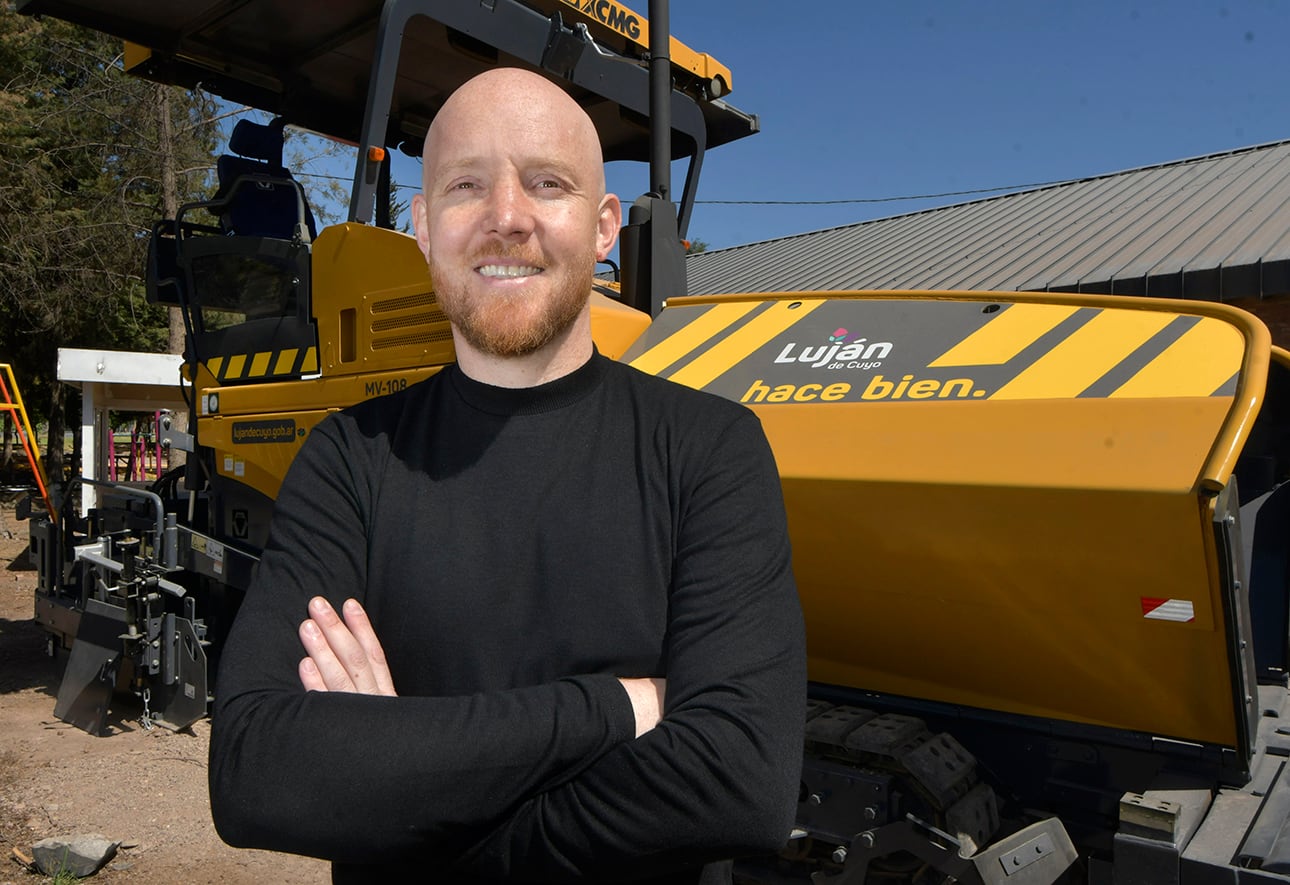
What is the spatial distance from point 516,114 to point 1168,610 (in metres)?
1.72

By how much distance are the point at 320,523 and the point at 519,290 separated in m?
0.45

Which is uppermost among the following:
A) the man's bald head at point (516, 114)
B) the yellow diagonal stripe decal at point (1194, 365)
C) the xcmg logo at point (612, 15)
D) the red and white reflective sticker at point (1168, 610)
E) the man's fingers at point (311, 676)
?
the xcmg logo at point (612, 15)

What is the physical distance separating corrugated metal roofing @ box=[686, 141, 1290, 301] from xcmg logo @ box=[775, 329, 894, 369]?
6.21 meters

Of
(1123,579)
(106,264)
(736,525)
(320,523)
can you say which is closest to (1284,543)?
(1123,579)

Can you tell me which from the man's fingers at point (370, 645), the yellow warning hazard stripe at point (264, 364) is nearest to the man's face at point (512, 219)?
the man's fingers at point (370, 645)

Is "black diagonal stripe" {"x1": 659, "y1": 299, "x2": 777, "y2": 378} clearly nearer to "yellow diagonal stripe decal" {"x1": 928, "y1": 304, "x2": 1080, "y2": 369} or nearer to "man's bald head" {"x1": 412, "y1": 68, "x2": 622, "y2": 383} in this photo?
"yellow diagonal stripe decal" {"x1": 928, "y1": 304, "x2": 1080, "y2": 369}

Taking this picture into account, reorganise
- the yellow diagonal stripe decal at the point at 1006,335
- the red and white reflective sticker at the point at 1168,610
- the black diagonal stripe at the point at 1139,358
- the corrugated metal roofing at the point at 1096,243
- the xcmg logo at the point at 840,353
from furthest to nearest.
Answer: the corrugated metal roofing at the point at 1096,243, the xcmg logo at the point at 840,353, the yellow diagonal stripe decal at the point at 1006,335, the black diagonal stripe at the point at 1139,358, the red and white reflective sticker at the point at 1168,610

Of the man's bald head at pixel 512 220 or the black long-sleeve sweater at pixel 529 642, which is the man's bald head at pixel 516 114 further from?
the black long-sleeve sweater at pixel 529 642

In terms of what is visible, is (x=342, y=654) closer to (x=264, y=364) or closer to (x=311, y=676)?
(x=311, y=676)

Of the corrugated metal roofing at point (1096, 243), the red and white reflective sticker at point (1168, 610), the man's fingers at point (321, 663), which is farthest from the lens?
the corrugated metal roofing at point (1096, 243)

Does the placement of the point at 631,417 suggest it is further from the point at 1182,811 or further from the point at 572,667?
the point at 1182,811

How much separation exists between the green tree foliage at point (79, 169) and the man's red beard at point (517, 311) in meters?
15.9

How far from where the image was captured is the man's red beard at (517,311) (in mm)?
1424

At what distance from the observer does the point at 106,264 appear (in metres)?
16.8
